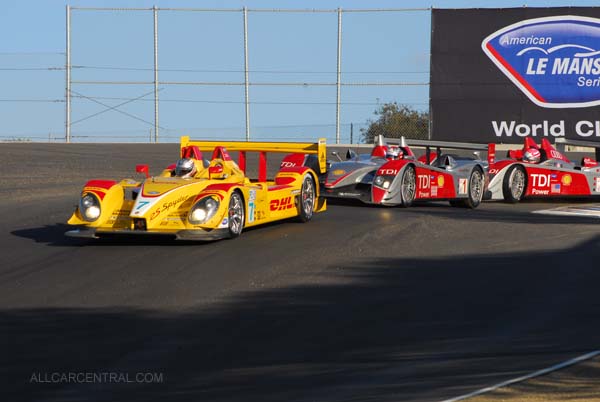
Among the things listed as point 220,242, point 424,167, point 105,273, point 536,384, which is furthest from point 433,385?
point 424,167

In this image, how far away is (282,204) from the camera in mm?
13875

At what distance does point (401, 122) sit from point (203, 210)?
22.0 metres

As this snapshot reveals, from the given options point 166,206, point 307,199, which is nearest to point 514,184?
point 307,199

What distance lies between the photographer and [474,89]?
30.6 m

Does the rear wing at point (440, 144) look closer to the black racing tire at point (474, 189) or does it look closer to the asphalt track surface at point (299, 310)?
the black racing tire at point (474, 189)

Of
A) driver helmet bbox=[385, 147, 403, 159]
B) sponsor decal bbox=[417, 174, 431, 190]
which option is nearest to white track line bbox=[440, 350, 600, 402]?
sponsor decal bbox=[417, 174, 431, 190]

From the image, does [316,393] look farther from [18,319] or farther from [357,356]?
[18,319]

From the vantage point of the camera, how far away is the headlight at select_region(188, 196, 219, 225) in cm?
1190

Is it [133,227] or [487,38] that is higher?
[487,38]

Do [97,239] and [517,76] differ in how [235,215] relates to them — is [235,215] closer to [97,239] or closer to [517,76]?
[97,239]

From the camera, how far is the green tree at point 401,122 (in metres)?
32.4

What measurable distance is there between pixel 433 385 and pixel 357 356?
88 cm

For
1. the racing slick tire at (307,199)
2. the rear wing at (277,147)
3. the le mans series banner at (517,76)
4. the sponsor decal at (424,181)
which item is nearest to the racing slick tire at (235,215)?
the racing slick tire at (307,199)

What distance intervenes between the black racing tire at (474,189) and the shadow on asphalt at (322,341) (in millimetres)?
7579
